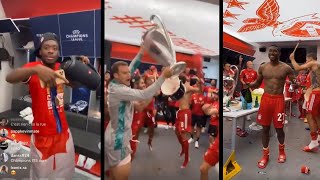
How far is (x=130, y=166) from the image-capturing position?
266 cm

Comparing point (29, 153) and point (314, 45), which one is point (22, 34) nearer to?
point (29, 153)

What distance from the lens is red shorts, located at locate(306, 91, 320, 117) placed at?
2578 mm

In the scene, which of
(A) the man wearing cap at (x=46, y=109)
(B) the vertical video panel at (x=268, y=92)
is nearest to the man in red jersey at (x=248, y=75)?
(B) the vertical video panel at (x=268, y=92)

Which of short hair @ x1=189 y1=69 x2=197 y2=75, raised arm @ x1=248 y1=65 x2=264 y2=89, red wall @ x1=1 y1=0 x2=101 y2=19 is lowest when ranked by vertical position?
raised arm @ x1=248 y1=65 x2=264 y2=89

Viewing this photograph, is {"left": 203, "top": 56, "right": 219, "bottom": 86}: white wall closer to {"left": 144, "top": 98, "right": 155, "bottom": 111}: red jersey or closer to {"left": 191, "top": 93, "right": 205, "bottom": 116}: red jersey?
{"left": 191, "top": 93, "right": 205, "bottom": 116}: red jersey

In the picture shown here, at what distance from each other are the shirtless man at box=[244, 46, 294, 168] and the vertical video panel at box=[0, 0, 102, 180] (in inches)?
53.7

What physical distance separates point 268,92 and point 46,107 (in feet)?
6.03

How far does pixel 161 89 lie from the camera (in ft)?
8.59

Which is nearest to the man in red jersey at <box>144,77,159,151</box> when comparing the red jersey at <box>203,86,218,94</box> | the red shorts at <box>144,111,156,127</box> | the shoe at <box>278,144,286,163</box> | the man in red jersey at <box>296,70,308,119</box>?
the red shorts at <box>144,111,156,127</box>

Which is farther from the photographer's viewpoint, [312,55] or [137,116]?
[137,116]

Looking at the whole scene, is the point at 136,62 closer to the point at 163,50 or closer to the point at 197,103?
the point at 163,50

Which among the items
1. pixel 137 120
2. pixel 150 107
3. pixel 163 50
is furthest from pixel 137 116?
pixel 163 50

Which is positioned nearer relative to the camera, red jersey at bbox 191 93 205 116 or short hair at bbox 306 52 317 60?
short hair at bbox 306 52 317 60

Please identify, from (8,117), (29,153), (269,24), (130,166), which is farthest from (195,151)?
(8,117)
